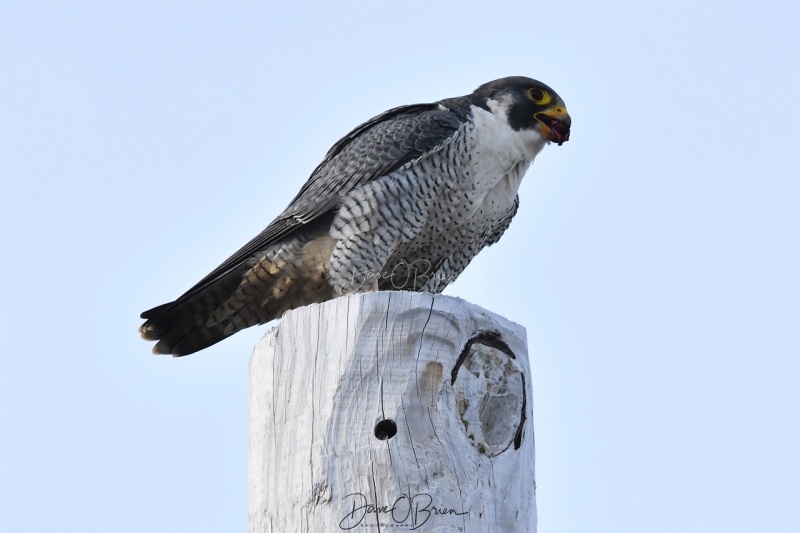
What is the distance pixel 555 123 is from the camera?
6359 mm

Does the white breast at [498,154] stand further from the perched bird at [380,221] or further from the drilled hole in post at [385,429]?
the drilled hole in post at [385,429]

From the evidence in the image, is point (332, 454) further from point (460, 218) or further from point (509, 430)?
point (460, 218)

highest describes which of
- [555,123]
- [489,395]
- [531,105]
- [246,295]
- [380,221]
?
[531,105]

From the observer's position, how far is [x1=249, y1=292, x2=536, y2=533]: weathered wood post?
3.22 metres

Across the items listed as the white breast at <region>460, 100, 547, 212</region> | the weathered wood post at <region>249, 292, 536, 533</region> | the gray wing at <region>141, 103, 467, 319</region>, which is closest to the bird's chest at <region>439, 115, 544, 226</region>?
the white breast at <region>460, 100, 547, 212</region>

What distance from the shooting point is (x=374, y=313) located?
3445mm

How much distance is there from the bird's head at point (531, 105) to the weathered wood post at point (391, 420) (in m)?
2.90

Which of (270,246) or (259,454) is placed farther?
(270,246)

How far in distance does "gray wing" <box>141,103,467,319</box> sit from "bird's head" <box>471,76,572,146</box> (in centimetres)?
34

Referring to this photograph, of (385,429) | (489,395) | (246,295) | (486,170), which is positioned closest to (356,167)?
(486,170)

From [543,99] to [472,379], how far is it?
328 centimetres

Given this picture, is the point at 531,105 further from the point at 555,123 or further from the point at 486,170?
the point at 486,170

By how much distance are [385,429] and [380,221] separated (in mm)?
2471

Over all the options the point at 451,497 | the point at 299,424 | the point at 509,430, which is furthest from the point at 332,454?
the point at 509,430
